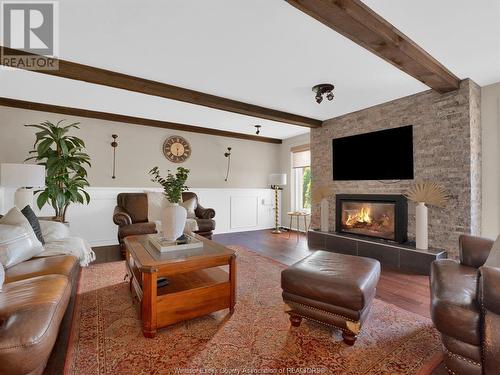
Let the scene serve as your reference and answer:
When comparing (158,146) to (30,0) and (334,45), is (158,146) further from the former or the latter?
(334,45)

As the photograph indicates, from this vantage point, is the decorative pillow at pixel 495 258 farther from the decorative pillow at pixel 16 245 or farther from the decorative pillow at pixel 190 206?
the decorative pillow at pixel 190 206

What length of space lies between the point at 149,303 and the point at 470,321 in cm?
180

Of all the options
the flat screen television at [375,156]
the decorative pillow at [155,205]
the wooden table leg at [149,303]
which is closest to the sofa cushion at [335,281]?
the wooden table leg at [149,303]

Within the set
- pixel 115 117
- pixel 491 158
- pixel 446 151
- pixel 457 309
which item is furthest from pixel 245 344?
pixel 115 117

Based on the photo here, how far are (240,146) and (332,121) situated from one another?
222cm

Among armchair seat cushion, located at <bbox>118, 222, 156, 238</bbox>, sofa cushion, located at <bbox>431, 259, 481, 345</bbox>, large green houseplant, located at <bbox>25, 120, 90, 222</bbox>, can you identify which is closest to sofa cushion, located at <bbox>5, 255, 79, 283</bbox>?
armchair seat cushion, located at <bbox>118, 222, 156, 238</bbox>

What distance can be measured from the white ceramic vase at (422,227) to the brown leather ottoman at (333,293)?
5.48 ft

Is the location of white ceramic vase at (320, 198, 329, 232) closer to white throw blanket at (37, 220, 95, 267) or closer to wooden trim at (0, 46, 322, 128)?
wooden trim at (0, 46, 322, 128)

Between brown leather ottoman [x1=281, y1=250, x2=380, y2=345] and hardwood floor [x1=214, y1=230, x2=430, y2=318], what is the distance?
2.23ft

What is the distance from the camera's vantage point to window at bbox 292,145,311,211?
19.2ft

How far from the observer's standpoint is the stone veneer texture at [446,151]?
9.64 ft

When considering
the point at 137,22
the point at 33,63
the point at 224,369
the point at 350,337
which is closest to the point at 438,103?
the point at 350,337

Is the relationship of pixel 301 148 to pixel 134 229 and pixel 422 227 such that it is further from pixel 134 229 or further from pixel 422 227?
pixel 134 229

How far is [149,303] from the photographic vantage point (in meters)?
1.65
